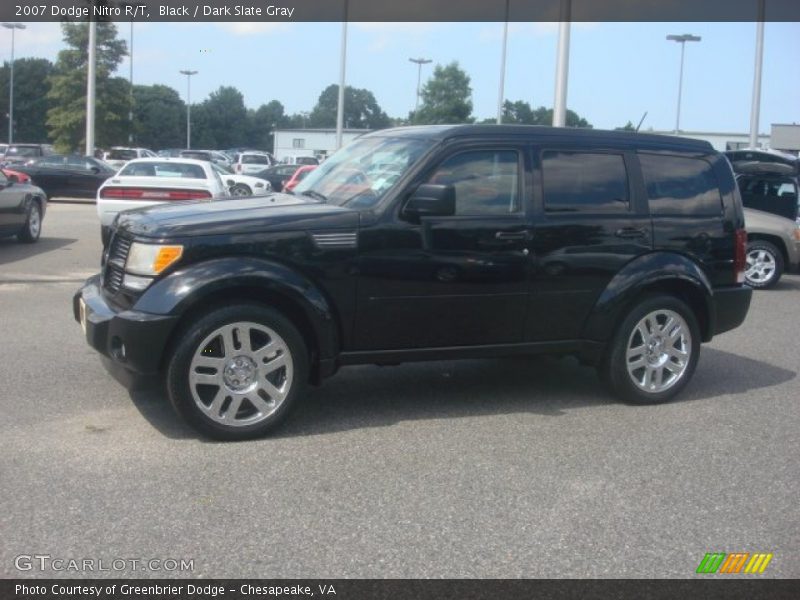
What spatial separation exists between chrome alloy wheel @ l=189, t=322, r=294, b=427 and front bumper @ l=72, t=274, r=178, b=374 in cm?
21

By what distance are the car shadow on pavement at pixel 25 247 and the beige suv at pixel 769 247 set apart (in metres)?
10.8

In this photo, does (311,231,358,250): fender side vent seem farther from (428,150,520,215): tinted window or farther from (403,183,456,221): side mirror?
(428,150,520,215): tinted window

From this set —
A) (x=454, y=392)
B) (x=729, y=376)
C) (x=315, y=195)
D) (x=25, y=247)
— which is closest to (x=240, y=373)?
(x=315, y=195)

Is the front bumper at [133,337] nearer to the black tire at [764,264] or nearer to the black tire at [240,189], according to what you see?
the black tire at [764,264]

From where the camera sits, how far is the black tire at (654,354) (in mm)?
6309

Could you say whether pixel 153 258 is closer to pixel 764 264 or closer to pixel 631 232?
pixel 631 232

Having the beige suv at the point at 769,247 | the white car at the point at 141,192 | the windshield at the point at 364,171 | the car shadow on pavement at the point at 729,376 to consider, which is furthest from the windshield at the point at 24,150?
the car shadow on pavement at the point at 729,376

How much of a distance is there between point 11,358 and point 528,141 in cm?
→ 434

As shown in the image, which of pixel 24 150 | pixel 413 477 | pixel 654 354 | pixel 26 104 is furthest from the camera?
pixel 26 104

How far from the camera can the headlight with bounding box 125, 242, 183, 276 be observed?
5117 mm

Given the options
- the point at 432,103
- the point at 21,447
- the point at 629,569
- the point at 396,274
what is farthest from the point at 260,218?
the point at 432,103

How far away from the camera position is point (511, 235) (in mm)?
5883

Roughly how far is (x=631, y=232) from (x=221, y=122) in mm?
98067
